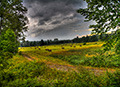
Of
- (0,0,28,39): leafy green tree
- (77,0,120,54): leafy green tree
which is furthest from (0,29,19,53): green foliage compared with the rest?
(77,0,120,54): leafy green tree

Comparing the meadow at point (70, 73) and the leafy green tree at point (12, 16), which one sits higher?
the leafy green tree at point (12, 16)

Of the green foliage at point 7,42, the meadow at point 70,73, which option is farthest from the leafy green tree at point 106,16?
the green foliage at point 7,42

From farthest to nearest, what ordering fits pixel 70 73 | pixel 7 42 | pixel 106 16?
1. pixel 7 42
2. pixel 70 73
3. pixel 106 16

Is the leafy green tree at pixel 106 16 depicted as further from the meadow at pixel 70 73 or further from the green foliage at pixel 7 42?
the green foliage at pixel 7 42

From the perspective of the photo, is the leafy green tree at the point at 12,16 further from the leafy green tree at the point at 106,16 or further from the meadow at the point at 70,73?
the leafy green tree at the point at 106,16

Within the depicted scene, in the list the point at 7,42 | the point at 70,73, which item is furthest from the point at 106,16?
the point at 7,42

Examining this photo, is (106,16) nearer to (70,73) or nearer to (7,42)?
(70,73)

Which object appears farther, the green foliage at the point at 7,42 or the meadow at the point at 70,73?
the green foliage at the point at 7,42

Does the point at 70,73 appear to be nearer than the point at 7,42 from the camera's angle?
Yes

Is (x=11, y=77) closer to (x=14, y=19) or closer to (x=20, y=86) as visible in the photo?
(x=20, y=86)

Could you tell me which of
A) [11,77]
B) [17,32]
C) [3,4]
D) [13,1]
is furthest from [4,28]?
[11,77]

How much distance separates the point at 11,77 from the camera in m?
8.04

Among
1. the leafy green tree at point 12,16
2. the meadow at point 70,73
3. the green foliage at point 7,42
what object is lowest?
the meadow at point 70,73

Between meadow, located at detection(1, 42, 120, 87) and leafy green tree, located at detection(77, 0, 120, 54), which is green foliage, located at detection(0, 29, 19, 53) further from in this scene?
Result: leafy green tree, located at detection(77, 0, 120, 54)
